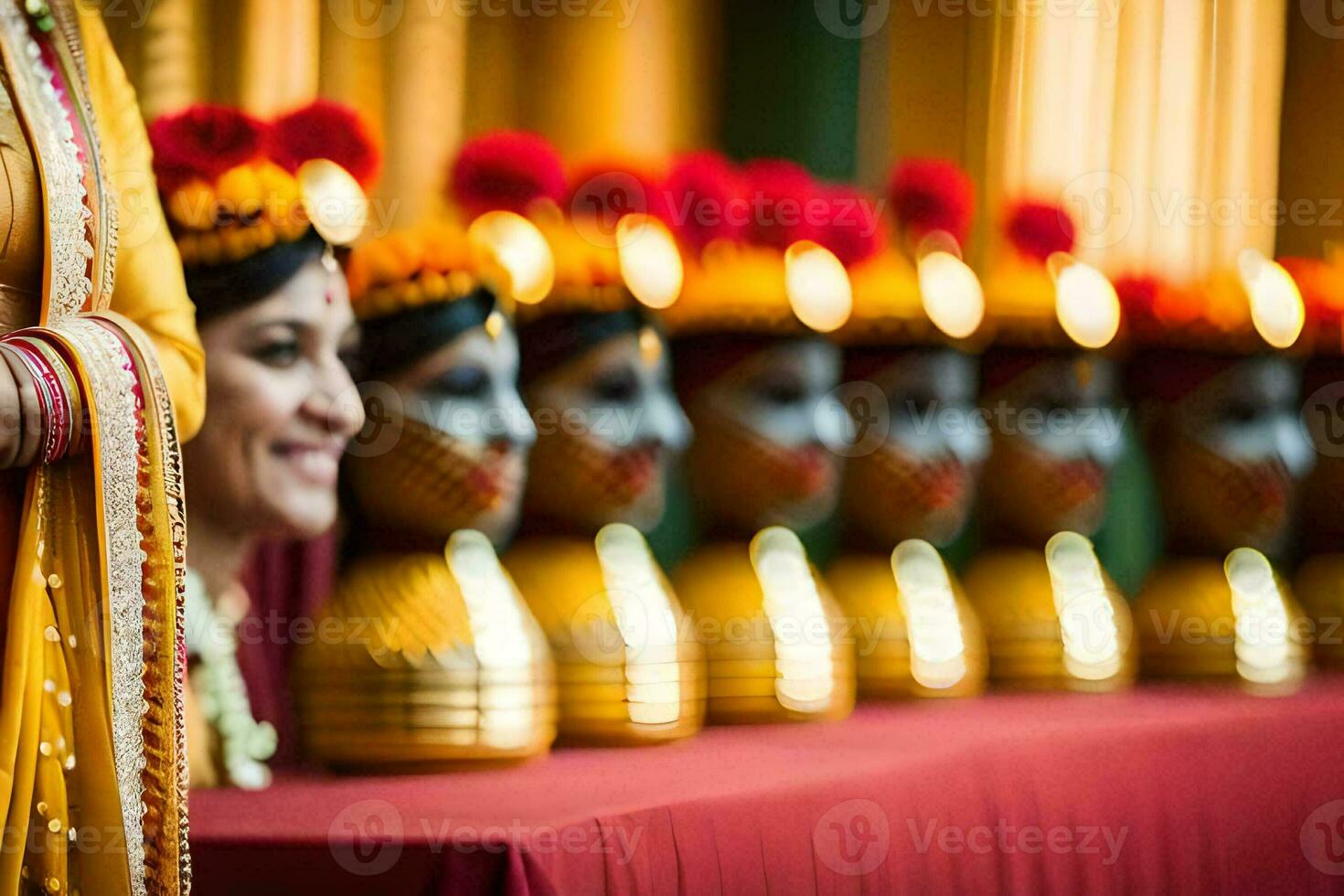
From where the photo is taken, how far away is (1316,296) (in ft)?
6.71

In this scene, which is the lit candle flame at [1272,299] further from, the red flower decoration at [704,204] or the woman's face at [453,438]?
the woman's face at [453,438]

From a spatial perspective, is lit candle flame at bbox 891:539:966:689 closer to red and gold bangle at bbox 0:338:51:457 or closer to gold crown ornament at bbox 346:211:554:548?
gold crown ornament at bbox 346:211:554:548

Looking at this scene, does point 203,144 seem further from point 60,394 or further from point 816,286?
point 816,286

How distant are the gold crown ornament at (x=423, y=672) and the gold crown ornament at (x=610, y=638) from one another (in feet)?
0.29

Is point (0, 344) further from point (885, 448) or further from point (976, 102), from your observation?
point (976, 102)

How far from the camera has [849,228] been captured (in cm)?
164

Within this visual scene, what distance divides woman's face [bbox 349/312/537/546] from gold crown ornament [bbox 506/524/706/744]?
0.39 feet

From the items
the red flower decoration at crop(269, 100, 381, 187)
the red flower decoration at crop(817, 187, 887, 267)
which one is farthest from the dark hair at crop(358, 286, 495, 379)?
the red flower decoration at crop(817, 187, 887, 267)

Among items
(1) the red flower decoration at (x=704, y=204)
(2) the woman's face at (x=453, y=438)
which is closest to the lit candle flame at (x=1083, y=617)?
(1) the red flower decoration at (x=704, y=204)

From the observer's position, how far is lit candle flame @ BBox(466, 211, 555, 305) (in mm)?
1337

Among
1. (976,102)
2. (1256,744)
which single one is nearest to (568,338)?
(1256,744)

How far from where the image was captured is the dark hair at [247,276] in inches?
47.4

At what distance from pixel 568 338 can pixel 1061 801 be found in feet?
1.67

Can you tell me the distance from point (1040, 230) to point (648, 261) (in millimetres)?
568
